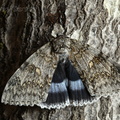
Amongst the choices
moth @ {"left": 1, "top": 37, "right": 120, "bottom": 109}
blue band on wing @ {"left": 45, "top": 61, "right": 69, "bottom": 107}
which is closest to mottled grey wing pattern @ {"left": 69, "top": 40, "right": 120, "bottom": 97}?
moth @ {"left": 1, "top": 37, "right": 120, "bottom": 109}

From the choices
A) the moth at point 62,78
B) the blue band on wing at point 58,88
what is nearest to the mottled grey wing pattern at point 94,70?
the moth at point 62,78

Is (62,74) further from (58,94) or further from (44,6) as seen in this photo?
(44,6)

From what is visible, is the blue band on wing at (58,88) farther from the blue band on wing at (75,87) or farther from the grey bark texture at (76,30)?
the grey bark texture at (76,30)

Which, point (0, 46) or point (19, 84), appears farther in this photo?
point (0, 46)

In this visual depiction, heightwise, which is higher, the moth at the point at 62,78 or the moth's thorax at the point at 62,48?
Answer: the moth's thorax at the point at 62,48

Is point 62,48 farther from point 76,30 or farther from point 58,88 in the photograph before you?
point 58,88

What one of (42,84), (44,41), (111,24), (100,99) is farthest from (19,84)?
(111,24)
